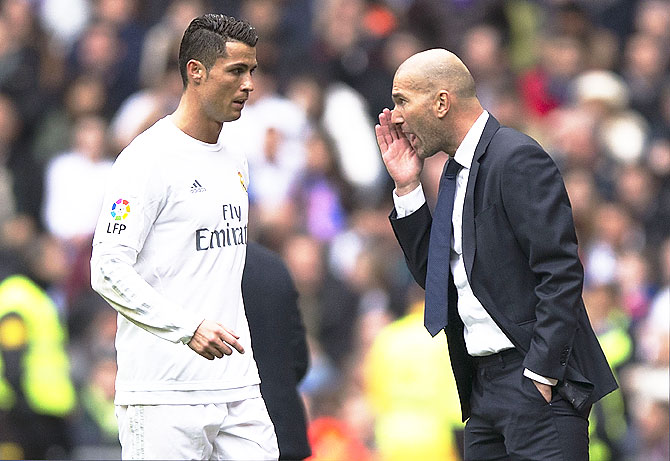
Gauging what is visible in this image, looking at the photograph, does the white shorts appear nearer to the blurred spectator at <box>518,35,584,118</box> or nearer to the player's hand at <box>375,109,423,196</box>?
the player's hand at <box>375,109,423,196</box>

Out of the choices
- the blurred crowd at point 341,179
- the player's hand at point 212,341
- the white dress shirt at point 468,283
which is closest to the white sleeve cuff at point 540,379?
the white dress shirt at point 468,283

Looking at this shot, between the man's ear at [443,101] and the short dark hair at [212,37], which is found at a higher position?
the short dark hair at [212,37]

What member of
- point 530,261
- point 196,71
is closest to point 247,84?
point 196,71

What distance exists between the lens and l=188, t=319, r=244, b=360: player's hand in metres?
5.05

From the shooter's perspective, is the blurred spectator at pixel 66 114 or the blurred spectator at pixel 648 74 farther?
the blurred spectator at pixel 66 114

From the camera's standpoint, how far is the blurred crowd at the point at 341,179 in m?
9.20

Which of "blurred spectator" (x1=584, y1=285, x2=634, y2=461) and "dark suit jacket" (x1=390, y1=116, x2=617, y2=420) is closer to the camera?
"dark suit jacket" (x1=390, y1=116, x2=617, y2=420)

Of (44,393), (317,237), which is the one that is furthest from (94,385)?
(317,237)

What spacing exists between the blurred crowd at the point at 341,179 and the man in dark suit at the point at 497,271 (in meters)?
3.14

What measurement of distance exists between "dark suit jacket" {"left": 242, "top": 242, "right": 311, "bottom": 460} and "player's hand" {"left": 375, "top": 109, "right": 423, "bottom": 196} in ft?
3.51

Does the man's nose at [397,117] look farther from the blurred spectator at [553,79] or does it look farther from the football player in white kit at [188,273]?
the blurred spectator at [553,79]

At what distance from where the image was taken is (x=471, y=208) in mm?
5598

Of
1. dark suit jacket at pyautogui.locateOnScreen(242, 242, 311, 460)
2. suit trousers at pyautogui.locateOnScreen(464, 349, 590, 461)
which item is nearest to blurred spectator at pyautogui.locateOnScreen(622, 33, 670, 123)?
dark suit jacket at pyautogui.locateOnScreen(242, 242, 311, 460)

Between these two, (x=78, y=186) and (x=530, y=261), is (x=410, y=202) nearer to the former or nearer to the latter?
(x=530, y=261)
